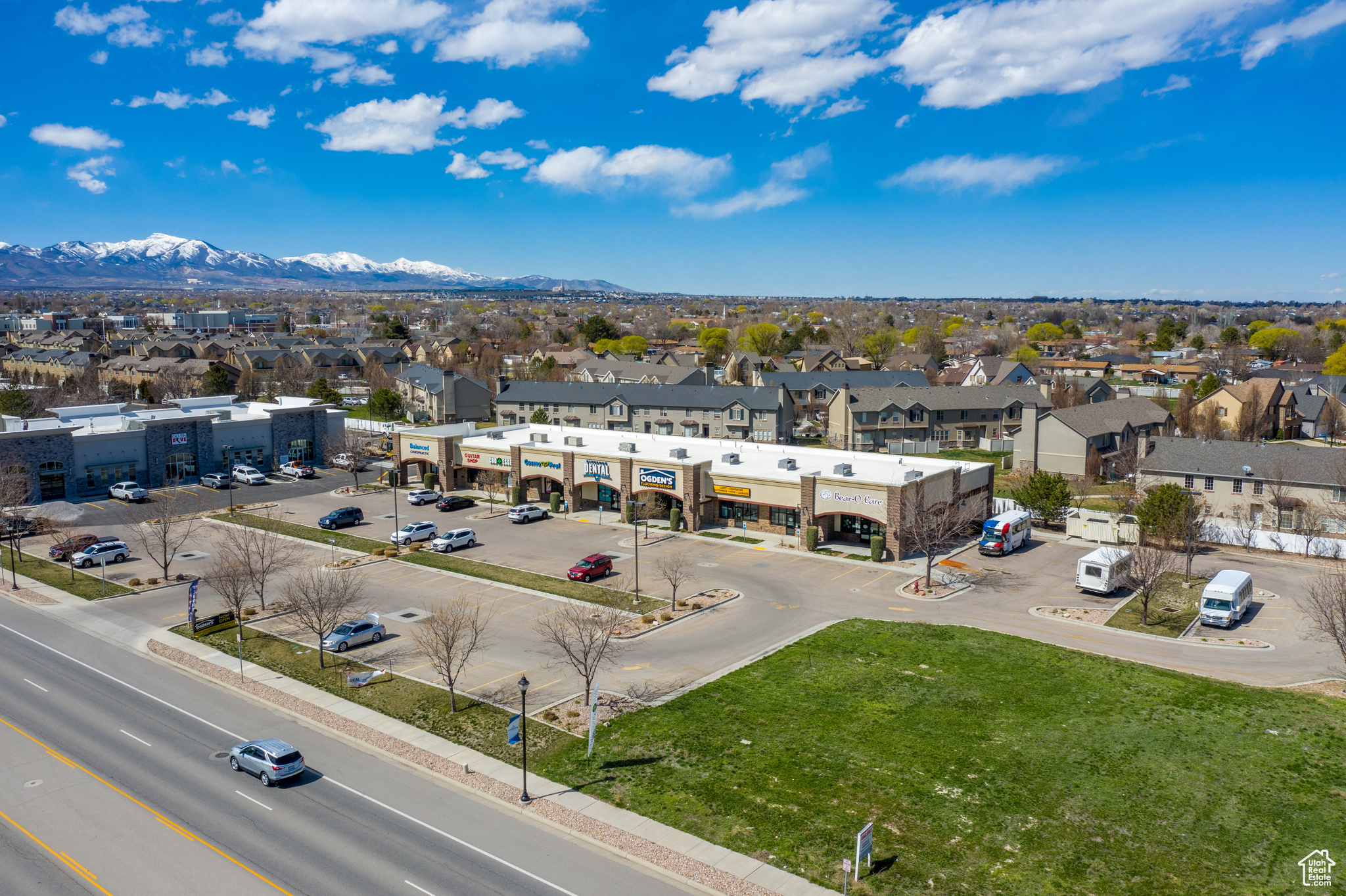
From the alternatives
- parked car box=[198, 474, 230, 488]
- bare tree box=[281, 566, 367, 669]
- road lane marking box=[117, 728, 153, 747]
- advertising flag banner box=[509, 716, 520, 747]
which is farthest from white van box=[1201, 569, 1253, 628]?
parked car box=[198, 474, 230, 488]

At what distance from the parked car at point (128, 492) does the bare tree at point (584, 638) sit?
4506cm

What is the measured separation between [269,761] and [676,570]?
2136 centimetres

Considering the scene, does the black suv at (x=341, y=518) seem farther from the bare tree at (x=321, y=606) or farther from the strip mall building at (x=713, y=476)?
the bare tree at (x=321, y=606)

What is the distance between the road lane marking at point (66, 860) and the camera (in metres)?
20.6

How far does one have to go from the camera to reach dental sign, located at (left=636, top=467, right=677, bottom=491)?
59.2 m

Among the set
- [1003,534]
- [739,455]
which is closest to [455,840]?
[1003,534]

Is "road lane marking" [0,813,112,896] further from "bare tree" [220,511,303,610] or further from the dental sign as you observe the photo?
the dental sign

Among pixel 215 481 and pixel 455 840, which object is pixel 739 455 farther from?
pixel 215 481

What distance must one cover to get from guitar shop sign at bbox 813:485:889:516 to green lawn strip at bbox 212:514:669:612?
15.4 m

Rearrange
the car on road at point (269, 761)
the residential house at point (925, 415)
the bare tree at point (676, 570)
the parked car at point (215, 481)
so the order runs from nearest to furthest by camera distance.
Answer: the car on road at point (269, 761)
the bare tree at point (676, 570)
the parked car at point (215, 481)
the residential house at point (925, 415)

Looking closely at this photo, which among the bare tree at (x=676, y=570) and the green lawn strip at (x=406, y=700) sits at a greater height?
the bare tree at (x=676, y=570)

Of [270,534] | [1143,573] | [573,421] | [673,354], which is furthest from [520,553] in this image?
[673,354]

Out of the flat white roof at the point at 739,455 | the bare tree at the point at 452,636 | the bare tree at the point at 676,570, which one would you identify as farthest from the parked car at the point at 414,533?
the bare tree at the point at 676,570

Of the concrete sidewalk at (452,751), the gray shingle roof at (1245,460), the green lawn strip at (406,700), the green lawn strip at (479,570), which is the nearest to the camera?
the concrete sidewalk at (452,751)
